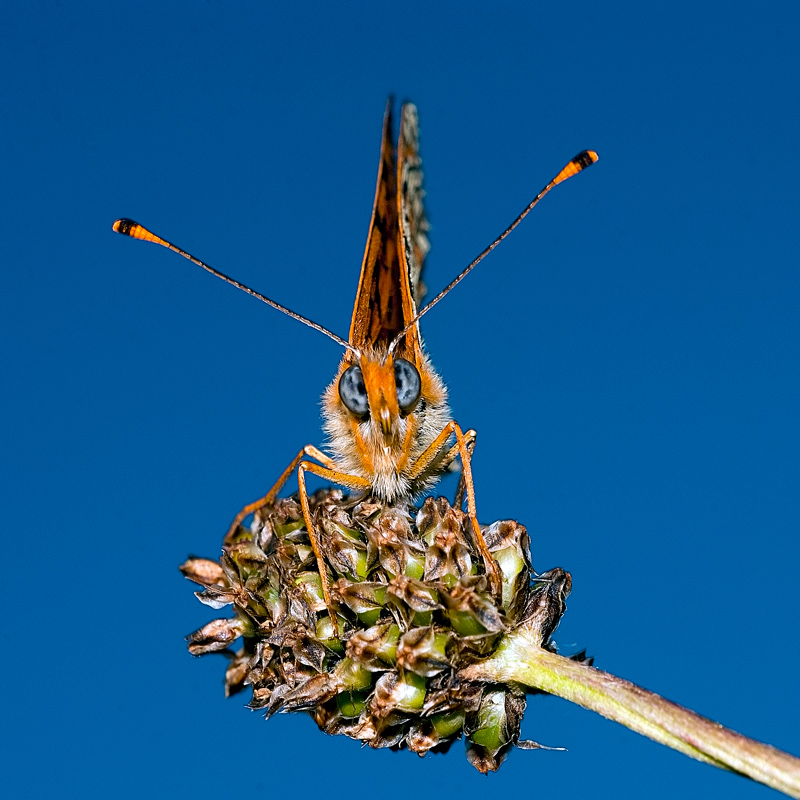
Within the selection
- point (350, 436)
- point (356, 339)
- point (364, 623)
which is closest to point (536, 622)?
point (364, 623)

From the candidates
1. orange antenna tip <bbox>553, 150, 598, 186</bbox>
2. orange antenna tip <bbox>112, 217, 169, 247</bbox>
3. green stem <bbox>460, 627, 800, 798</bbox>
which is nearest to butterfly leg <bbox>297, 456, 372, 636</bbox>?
green stem <bbox>460, 627, 800, 798</bbox>

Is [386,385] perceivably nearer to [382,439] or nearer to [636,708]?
[382,439]

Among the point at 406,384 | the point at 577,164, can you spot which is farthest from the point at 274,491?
the point at 577,164

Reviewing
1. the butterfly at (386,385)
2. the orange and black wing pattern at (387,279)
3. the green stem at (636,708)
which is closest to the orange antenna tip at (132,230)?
the butterfly at (386,385)

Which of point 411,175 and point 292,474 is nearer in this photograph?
point 292,474

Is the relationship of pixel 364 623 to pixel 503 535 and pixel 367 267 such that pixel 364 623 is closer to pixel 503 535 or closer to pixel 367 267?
pixel 503 535

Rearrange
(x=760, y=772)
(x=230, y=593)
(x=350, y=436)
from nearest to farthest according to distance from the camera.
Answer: (x=760, y=772) < (x=230, y=593) < (x=350, y=436)

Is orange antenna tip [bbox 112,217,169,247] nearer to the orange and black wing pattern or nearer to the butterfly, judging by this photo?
the butterfly
